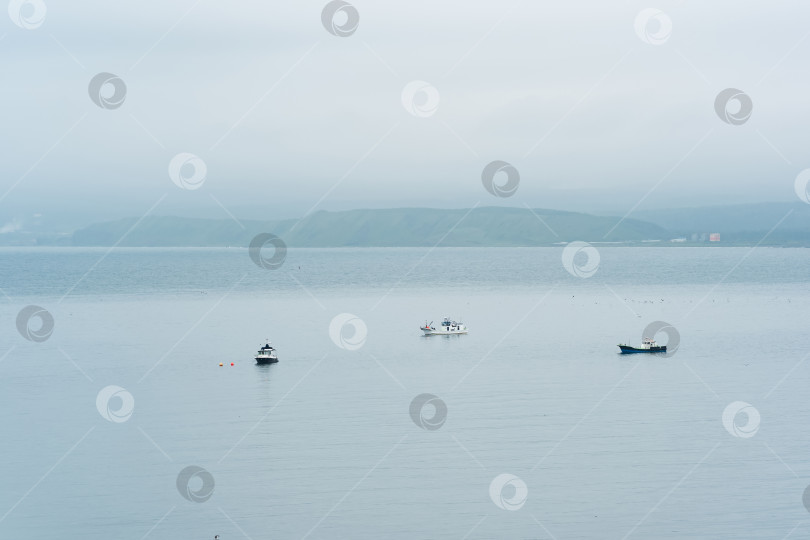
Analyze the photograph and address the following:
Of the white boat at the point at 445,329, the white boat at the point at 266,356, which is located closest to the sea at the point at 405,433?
the white boat at the point at 266,356

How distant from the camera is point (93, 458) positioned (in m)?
48.1

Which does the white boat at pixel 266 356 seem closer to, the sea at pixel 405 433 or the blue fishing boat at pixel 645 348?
the sea at pixel 405 433

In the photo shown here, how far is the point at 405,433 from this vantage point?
52500 mm

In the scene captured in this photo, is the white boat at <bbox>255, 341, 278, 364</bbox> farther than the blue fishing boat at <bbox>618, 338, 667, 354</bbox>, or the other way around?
the blue fishing boat at <bbox>618, 338, 667, 354</bbox>

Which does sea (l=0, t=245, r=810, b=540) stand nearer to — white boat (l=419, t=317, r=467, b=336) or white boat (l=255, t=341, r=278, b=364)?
white boat (l=255, t=341, r=278, b=364)

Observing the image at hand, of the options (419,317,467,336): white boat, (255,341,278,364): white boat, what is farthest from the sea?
(419,317,467,336): white boat

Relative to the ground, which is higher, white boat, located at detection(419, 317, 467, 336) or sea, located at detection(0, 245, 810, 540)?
white boat, located at detection(419, 317, 467, 336)

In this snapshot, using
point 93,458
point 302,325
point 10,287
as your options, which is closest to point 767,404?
point 93,458

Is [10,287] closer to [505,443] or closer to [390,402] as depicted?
[390,402]

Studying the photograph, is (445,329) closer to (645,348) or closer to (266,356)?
(645,348)

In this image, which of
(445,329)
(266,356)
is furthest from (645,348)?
(266,356)

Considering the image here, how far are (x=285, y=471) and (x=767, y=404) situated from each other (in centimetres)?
3207

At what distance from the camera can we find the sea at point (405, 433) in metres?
39.5

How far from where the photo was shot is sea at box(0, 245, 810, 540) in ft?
129
